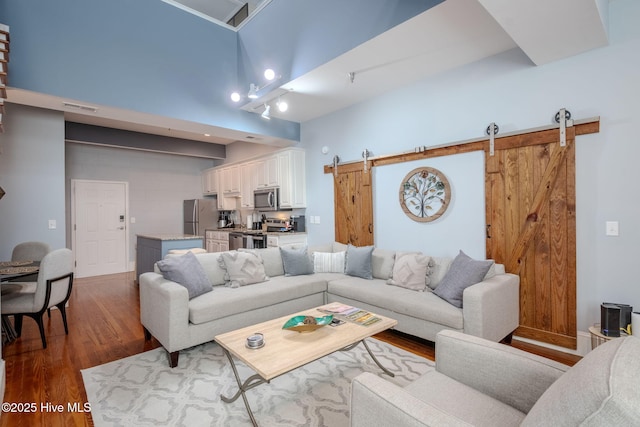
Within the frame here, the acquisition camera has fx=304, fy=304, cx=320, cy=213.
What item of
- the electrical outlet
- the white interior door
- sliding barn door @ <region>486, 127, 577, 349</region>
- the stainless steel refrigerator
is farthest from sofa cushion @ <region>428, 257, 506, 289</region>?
the white interior door

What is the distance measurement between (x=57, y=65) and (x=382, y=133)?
3776 millimetres

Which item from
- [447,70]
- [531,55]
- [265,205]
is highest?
[447,70]

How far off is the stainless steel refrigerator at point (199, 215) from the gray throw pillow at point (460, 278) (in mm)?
5517

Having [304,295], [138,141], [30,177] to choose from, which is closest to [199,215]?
[138,141]

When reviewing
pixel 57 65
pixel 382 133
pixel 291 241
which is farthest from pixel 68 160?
pixel 382 133

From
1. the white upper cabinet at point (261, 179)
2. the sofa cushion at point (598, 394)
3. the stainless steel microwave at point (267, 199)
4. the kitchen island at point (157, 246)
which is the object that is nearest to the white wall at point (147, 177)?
the white upper cabinet at point (261, 179)

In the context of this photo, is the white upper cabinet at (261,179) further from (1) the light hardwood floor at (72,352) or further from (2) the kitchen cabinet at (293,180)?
(1) the light hardwood floor at (72,352)

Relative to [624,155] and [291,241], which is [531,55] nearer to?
[624,155]

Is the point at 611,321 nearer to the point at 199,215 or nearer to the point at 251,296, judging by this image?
the point at 251,296

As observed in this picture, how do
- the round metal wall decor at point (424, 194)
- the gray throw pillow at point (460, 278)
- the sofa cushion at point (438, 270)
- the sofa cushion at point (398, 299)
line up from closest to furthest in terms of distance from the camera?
1. the sofa cushion at point (398, 299)
2. the gray throw pillow at point (460, 278)
3. the sofa cushion at point (438, 270)
4. the round metal wall decor at point (424, 194)

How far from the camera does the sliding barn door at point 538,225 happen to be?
2721 millimetres

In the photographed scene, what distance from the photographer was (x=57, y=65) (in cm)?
322

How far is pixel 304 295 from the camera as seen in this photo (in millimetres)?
3443

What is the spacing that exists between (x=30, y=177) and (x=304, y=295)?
3873mm
